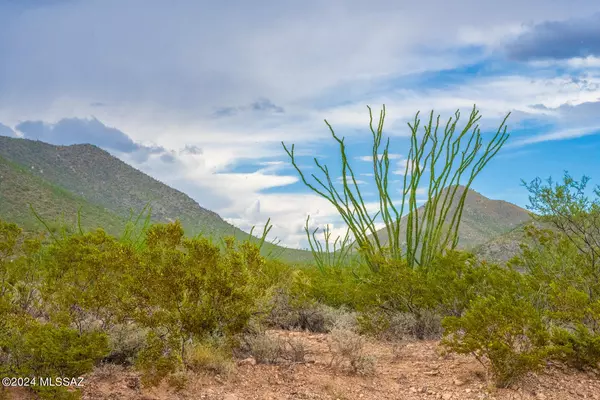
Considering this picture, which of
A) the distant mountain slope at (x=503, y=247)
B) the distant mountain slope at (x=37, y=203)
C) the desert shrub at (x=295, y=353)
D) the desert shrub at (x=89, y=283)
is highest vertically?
the distant mountain slope at (x=37, y=203)

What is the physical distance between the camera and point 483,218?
208 ft

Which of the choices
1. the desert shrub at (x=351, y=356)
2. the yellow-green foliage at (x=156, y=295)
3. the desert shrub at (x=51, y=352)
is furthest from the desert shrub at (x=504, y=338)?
the desert shrub at (x=51, y=352)

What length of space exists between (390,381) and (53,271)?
160 inches

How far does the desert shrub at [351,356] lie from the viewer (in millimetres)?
6340

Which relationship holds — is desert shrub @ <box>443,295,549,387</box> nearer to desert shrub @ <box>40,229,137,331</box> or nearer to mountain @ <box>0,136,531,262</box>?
desert shrub @ <box>40,229,137,331</box>

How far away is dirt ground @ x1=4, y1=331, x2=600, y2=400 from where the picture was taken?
5.51 m

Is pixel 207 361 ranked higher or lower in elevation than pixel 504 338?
lower

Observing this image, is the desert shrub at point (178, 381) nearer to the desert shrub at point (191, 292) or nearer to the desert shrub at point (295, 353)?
the desert shrub at point (191, 292)

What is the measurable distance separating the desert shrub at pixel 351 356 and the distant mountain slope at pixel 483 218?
155 feet

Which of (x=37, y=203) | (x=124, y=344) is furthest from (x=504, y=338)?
(x=37, y=203)

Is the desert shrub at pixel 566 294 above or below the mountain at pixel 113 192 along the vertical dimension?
below

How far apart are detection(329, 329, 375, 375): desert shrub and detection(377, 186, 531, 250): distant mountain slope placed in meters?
47.3

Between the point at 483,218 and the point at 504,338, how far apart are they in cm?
6022

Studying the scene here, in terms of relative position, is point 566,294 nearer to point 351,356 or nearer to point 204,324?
point 351,356
